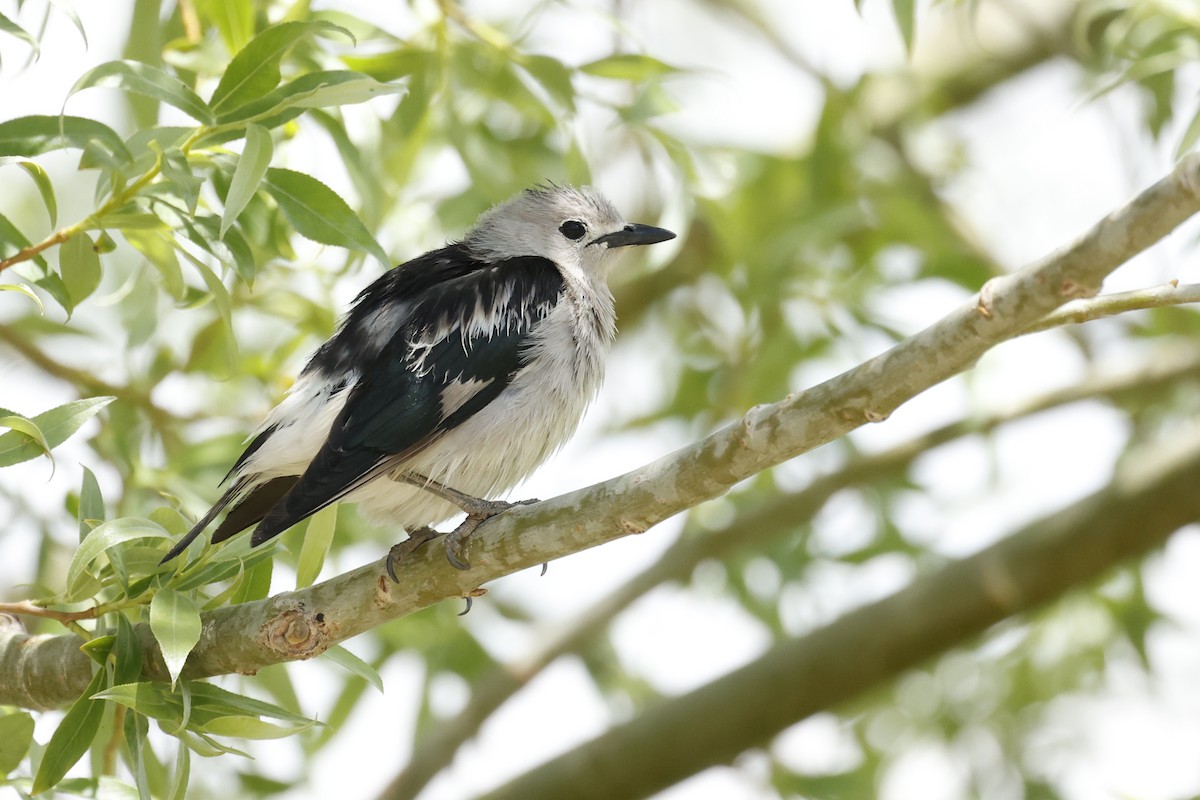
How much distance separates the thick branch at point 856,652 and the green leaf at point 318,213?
2753mm

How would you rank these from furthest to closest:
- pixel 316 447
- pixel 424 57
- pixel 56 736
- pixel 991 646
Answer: pixel 991 646
pixel 424 57
pixel 316 447
pixel 56 736

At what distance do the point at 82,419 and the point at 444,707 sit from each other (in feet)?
11.9

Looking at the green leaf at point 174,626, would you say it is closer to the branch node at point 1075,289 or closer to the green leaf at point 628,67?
the branch node at point 1075,289

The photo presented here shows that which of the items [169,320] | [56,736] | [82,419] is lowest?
[56,736]

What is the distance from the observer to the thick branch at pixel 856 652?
5.11 m

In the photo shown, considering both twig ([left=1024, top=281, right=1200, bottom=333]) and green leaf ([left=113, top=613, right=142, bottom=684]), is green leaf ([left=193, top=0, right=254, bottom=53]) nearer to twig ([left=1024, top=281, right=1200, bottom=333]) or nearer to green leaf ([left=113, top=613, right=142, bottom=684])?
green leaf ([left=113, top=613, right=142, bottom=684])

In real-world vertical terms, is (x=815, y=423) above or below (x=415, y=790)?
below

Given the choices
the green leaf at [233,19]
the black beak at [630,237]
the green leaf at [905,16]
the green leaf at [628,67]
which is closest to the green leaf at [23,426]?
the green leaf at [233,19]

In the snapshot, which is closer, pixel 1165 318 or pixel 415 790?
pixel 415 790

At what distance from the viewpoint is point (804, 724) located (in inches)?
207

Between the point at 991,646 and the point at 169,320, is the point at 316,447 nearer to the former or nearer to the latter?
the point at 169,320

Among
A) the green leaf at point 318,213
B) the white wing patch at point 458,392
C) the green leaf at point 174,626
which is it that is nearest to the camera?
the green leaf at point 174,626

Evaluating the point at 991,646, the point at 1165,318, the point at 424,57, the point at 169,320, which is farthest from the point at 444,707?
the point at 1165,318

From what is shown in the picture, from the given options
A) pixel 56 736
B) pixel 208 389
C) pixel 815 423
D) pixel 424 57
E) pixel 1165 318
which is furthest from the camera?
pixel 1165 318
